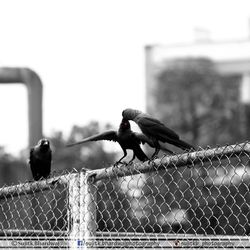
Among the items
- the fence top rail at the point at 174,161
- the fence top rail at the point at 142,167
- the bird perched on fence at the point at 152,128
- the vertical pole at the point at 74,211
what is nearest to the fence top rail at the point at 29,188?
the fence top rail at the point at 142,167

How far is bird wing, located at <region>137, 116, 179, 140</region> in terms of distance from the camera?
15.1 feet

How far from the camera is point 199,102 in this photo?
39312 mm

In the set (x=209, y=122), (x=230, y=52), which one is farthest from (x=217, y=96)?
(x=230, y=52)

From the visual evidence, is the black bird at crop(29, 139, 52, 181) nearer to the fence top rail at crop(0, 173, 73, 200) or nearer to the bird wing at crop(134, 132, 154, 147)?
the bird wing at crop(134, 132, 154, 147)

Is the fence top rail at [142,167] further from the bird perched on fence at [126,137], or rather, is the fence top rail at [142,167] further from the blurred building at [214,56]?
the blurred building at [214,56]

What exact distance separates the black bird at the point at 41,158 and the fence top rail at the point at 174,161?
2.99 m

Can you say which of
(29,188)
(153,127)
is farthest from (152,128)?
(29,188)

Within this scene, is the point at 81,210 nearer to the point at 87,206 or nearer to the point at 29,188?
the point at 87,206

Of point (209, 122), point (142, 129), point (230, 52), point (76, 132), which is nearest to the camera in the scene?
point (142, 129)

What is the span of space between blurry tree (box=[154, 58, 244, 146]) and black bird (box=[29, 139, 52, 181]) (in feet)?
88.6

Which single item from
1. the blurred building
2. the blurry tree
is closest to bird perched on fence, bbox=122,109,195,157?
the blurry tree

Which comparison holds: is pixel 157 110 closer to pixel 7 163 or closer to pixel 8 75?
pixel 7 163

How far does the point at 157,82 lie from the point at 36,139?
124 ft

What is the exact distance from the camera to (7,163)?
25.0 m
